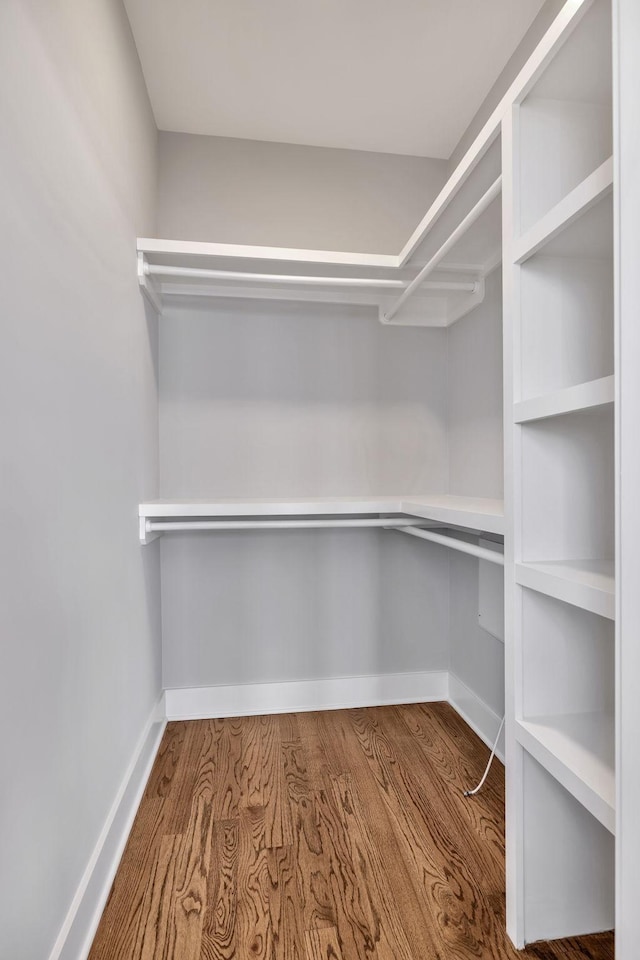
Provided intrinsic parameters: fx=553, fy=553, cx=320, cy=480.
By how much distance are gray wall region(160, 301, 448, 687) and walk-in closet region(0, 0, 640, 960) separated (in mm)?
14

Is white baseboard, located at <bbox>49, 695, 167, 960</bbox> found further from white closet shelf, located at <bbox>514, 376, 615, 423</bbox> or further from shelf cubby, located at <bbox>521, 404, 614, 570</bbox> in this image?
white closet shelf, located at <bbox>514, 376, 615, 423</bbox>

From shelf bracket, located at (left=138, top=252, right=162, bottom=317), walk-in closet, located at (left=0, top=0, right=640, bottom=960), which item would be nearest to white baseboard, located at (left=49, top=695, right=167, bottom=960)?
walk-in closet, located at (left=0, top=0, right=640, bottom=960)

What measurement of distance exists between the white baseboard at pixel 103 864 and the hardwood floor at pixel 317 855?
0.03 meters

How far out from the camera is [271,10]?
5.61 feet

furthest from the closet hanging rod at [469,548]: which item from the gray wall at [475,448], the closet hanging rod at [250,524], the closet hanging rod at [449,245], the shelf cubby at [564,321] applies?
the closet hanging rod at [449,245]

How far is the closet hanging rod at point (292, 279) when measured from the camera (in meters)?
1.92

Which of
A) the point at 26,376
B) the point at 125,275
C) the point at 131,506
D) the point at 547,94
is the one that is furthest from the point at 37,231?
the point at 547,94

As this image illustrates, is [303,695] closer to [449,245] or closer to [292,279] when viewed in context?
[292,279]

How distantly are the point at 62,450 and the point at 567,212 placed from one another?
1092mm

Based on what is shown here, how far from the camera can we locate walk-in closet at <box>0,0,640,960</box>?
100cm

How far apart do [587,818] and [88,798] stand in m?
1.12

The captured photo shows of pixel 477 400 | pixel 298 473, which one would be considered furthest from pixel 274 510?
pixel 477 400

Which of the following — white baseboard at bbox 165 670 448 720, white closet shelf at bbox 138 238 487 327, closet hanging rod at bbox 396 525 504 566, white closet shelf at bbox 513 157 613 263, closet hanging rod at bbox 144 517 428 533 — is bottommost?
white baseboard at bbox 165 670 448 720

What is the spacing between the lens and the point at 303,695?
2.44 meters
